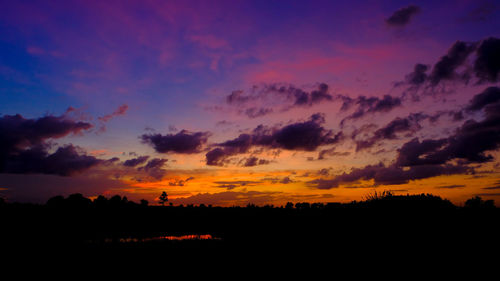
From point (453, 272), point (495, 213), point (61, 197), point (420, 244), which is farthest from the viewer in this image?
point (61, 197)

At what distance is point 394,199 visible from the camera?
3106cm

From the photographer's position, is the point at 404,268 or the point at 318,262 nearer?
the point at 404,268

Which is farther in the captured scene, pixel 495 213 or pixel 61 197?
pixel 61 197

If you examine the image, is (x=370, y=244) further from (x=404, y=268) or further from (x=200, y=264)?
(x=200, y=264)

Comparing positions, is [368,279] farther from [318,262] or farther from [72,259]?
[72,259]

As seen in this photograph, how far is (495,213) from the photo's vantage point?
1144 inches

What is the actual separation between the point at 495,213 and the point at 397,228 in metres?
14.0

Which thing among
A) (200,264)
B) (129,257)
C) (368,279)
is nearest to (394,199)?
(368,279)

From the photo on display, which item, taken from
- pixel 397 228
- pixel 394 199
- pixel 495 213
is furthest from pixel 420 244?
pixel 495 213

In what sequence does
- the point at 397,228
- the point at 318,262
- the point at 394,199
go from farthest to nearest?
the point at 394,199
the point at 397,228
the point at 318,262

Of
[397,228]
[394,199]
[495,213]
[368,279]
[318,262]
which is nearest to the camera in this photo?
[368,279]

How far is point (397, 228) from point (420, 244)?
9.06 ft

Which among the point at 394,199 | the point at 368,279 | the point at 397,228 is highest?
the point at 394,199

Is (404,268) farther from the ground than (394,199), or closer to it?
closer to it
